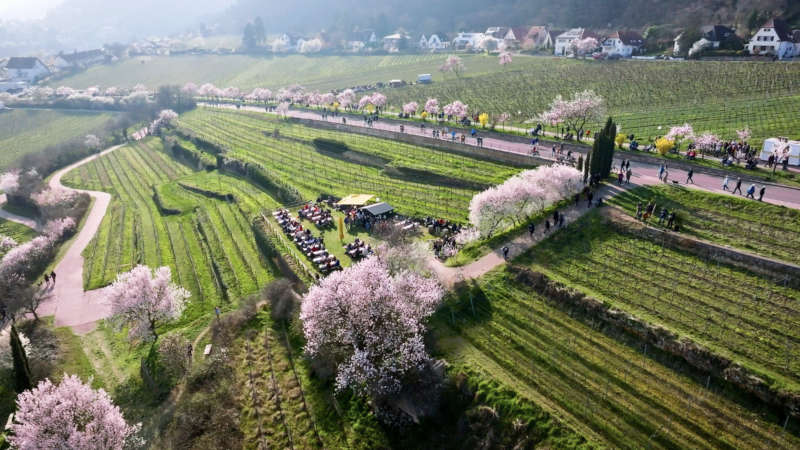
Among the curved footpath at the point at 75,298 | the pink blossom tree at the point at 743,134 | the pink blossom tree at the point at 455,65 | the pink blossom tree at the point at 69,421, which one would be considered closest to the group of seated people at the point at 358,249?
the curved footpath at the point at 75,298

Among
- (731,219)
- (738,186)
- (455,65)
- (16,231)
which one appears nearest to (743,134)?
(738,186)

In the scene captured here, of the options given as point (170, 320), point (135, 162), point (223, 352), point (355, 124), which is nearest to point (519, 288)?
point (223, 352)

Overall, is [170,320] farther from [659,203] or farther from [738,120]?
[738,120]

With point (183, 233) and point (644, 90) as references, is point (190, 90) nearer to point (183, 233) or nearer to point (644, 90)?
point (183, 233)

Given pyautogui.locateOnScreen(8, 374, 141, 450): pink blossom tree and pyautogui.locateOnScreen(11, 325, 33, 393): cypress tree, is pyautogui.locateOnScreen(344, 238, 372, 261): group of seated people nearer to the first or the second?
pyautogui.locateOnScreen(8, 374, 141, 450): pink blossom tree

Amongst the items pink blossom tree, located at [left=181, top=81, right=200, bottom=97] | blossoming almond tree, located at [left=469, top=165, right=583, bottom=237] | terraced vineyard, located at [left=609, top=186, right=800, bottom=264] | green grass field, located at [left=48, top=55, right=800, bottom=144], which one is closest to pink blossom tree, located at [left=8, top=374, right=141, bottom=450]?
blossoming almond tree, located at [left=469, top=165, right=583, bottom=237]

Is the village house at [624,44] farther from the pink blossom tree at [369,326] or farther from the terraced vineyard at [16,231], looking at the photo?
the terraced vineyard at [16,231]
